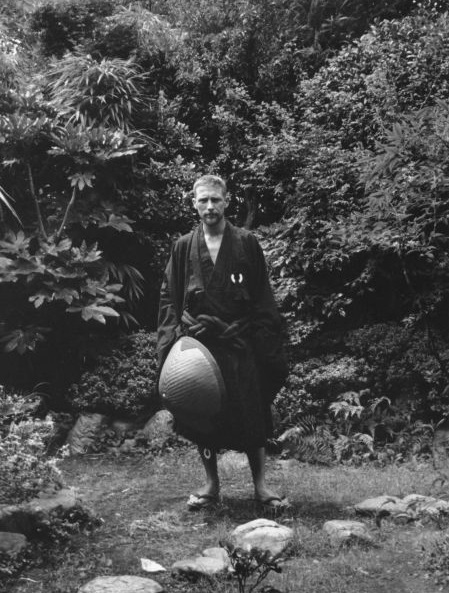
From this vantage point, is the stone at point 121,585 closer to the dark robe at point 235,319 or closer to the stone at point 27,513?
the stone at point 27,513

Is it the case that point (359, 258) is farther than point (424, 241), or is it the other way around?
point (359, 258)

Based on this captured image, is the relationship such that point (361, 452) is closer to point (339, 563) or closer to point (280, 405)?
point (280, 405)

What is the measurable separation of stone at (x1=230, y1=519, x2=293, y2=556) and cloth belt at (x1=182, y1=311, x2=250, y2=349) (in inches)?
45.9

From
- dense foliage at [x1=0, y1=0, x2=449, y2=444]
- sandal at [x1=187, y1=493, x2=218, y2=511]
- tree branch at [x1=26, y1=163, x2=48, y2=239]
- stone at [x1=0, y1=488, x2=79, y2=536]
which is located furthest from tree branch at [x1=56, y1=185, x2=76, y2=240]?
stone at [x1=0, y1=488, x2=79, y2=536]

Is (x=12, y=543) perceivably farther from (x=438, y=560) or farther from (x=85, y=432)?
(x=85, y=432)

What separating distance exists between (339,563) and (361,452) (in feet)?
11.0

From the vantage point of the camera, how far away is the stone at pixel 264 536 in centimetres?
421

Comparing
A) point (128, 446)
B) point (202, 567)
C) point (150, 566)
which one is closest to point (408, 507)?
point (202, 567)

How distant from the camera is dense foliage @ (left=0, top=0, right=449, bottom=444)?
308 inches

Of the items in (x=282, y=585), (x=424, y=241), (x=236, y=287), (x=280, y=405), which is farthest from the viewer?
(x=280, y=405)

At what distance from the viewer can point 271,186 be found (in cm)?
909

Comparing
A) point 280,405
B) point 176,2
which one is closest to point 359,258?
point 280,405

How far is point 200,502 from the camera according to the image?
5.21 m

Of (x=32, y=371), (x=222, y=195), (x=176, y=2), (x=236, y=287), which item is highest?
(x=176, y=2)
